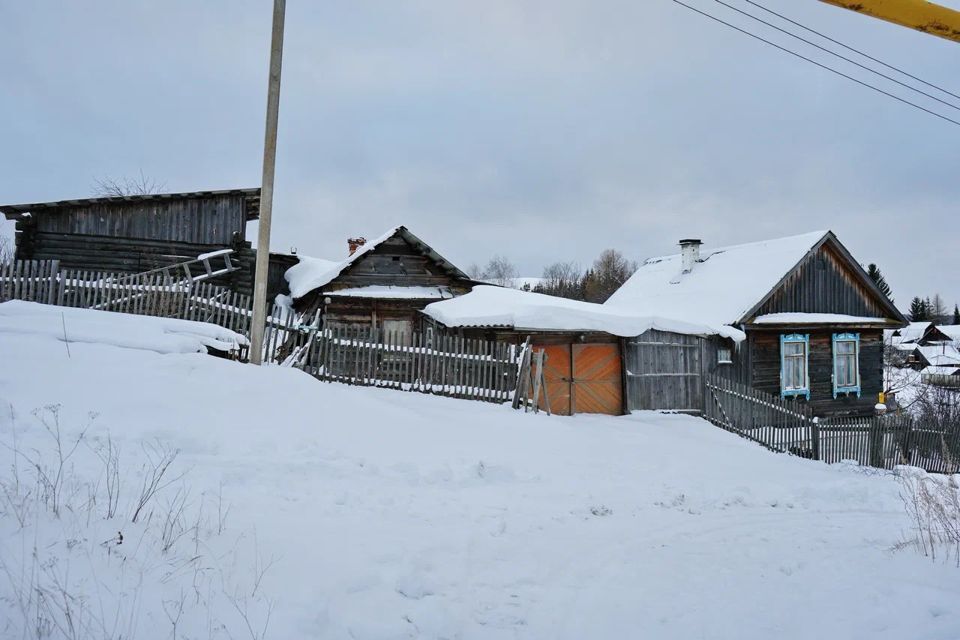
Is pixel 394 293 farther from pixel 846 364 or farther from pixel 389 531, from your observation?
pixel 846 364

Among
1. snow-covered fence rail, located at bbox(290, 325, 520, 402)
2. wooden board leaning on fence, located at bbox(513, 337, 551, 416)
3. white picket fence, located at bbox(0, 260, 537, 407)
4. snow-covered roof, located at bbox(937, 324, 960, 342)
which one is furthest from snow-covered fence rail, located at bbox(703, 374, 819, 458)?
snow-covered roof, located at bbox(937, 324, 960, 342)

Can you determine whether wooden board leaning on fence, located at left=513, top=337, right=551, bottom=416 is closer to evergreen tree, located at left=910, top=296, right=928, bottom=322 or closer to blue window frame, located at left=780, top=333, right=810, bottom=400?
blue window frame, located at left=780, top=333, right=810, bottom=400

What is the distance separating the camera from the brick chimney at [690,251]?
72.8 ft

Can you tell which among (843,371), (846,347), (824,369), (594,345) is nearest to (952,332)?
(846,347)

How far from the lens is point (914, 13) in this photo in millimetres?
5789

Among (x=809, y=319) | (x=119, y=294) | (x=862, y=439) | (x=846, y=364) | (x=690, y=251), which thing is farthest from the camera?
(x=690, y=251)

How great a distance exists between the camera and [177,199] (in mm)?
17156

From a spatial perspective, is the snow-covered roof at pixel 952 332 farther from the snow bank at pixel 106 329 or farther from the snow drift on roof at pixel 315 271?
the snow bank at pixel 106 329

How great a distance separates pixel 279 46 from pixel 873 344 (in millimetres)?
22633

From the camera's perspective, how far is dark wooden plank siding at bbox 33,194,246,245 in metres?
16.3

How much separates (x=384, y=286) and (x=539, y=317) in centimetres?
708

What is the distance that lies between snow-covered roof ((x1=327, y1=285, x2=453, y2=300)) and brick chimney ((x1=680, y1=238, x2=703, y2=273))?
1014 cm

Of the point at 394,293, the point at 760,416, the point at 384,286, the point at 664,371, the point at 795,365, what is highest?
the point at 384,286

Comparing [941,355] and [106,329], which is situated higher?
[941,355]
